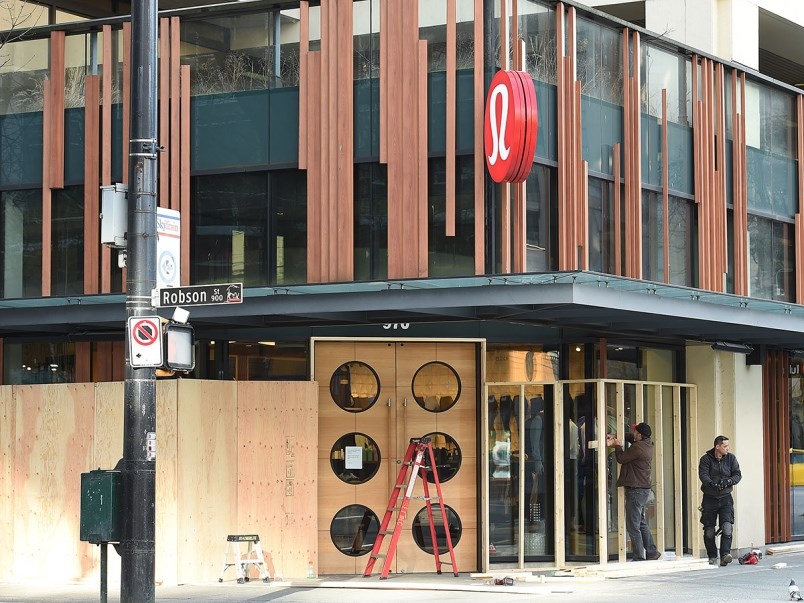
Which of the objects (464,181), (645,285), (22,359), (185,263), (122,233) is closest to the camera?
(122,233)

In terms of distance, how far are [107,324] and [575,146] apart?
669cm

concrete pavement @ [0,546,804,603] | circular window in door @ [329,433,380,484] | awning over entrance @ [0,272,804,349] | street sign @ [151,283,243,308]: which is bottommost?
concrete pavement @ [0,546,804,603]

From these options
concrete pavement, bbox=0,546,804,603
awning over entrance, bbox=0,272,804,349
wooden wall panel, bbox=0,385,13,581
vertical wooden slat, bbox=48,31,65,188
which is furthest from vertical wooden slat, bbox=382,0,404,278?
wooden wall panel, bbox=0,385,13,581

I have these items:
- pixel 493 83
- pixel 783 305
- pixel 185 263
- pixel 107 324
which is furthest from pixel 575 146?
pixel 107 324

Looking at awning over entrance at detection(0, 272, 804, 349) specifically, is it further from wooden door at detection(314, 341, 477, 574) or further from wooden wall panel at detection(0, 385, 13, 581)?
wooden wall panel at detection(0, 385, 13, 581)

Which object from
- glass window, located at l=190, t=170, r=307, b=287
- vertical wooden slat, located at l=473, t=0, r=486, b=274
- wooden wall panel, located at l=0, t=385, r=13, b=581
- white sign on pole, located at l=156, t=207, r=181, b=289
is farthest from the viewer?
glass window, located at l=190, t=170, r=307, b=287

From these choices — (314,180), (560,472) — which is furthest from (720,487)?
(314,180)

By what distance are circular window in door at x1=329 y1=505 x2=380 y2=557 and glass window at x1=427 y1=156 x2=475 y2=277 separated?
350 cm

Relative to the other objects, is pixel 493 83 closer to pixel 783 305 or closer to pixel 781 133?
pixel 783 305

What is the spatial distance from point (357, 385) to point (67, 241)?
4.60 m

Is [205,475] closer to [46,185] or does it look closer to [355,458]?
[355,458]

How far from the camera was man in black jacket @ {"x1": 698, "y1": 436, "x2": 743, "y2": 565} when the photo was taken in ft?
64.2

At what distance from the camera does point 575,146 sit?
58.0ft

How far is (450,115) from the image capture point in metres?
17.3
